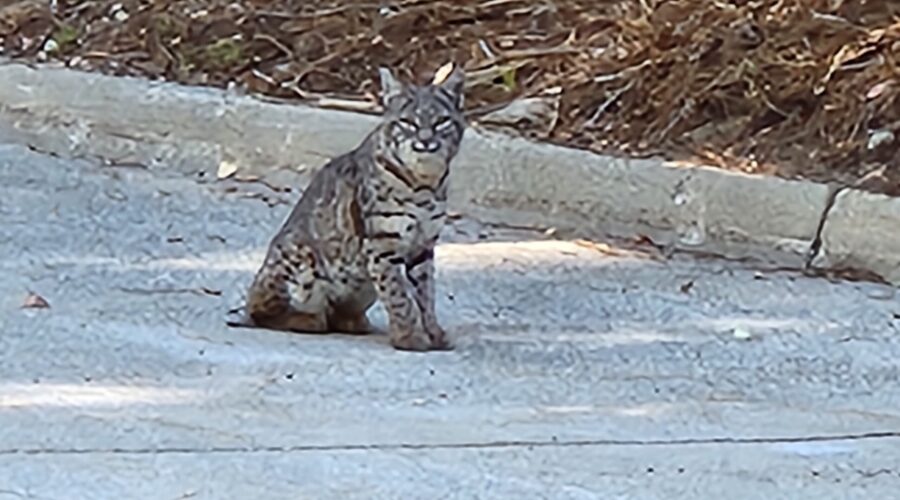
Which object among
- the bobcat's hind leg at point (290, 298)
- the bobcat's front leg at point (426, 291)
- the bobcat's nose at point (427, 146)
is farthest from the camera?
the bobcat's hind leg at point (290, 298)

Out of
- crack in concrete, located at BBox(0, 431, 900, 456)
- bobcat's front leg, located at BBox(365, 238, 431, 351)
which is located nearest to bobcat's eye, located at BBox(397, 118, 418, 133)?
bobcat's front leg, located at BBox(365, 238, 431, 351)

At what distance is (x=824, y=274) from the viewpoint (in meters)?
7.10

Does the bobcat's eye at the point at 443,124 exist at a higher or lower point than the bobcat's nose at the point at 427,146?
higher

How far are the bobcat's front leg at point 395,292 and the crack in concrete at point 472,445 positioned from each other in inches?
39.2

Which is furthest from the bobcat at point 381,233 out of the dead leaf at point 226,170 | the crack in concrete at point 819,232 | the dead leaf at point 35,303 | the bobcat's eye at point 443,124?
the dead leaf at point 226,170

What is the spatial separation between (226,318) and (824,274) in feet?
6.60

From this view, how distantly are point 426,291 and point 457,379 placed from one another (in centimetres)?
44

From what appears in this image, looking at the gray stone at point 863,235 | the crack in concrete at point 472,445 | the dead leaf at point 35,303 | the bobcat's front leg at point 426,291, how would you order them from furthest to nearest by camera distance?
1. the gray stone at point 863,235
2. the dead leaf at point 35,303
3. the bobcat's front leg at point 426,291
4. the crack in concrete at point 472,445

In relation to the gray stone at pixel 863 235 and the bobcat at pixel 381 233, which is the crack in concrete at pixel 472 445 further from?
the gray stone at pixel 863 235

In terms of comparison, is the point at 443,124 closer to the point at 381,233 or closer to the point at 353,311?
the point at 381,233

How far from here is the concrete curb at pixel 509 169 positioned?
7.28 meters

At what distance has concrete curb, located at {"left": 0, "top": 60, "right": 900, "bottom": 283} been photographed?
7.28 m

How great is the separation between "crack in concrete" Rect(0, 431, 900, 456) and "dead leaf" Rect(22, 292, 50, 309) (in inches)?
60.9

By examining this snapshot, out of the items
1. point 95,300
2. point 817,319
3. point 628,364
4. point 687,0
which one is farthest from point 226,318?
point 687,0
